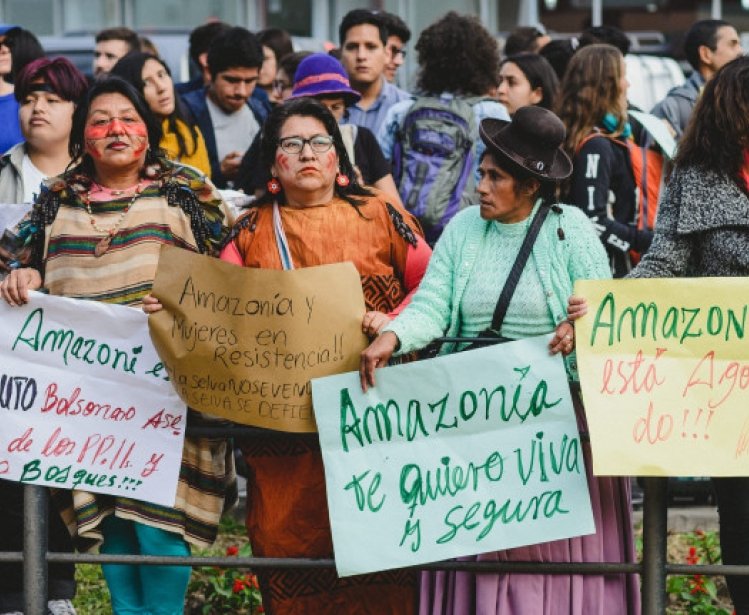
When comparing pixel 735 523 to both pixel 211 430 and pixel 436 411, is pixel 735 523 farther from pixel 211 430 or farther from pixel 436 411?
pixel 211 430

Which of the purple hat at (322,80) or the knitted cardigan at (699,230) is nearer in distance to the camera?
the knitted cardigan at (699,230)

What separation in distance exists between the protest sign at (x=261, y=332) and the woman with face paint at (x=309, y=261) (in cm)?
30

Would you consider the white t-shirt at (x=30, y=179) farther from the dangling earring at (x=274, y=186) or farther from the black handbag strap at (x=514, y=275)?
the black handbag strap at (x=514, y=275)

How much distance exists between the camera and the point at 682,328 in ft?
13.9

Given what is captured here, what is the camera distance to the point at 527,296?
4426mm

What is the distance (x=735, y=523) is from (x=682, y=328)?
707 mm

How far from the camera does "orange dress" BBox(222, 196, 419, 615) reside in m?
4.73

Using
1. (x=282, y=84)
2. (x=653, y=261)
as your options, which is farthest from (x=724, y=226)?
(x=282, y=84)

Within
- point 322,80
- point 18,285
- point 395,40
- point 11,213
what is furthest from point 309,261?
point 395,40

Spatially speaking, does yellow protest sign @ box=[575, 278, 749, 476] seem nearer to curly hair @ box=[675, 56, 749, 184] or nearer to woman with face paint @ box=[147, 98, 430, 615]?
curly hair @ box=[675, 56, 749, 184]

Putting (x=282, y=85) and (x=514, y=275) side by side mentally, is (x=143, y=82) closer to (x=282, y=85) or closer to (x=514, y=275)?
(x=282, y=85)

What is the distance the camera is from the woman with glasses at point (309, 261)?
474 centimetres

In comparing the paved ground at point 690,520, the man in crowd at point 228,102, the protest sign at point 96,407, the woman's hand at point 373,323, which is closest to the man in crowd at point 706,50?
the man in crowd at point 228,102

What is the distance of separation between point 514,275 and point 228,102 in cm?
351
